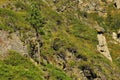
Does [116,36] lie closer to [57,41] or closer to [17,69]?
[57,41]

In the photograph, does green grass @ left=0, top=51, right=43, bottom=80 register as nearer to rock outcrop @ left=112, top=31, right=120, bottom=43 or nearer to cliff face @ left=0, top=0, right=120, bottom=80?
cliff face @ left=0, top=0, right=120, bottom=80

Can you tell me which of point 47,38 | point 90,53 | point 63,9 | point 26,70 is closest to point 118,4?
point 63,9

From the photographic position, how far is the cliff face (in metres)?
81.7

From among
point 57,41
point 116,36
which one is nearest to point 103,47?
point 116,36

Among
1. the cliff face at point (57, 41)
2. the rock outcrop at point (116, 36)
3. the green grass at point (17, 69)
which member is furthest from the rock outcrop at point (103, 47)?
the green grass at point (17, 69)

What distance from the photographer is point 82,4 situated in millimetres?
169750

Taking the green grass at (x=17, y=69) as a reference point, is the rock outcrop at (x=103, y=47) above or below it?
below

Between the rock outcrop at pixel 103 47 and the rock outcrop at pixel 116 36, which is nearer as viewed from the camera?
the rock outcrop at pixel 103 47

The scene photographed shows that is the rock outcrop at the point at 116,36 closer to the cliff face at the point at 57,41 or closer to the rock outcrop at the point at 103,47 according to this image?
the cliff face at the point at 57,41

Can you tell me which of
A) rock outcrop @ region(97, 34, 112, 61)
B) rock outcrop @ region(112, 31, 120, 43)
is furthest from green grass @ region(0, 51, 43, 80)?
rock outcrop @ region(112, 31, 120, 43)

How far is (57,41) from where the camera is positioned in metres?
108

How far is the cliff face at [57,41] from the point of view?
268ft

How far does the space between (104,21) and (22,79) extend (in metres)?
104

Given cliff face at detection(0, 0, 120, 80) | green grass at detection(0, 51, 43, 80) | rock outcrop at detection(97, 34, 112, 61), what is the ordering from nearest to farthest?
green grass at detection(0, 51, 43, 80), cliff face at detection(0, 0, 120, 80), rock outcrop at detection(97, 34, 112, 61)
